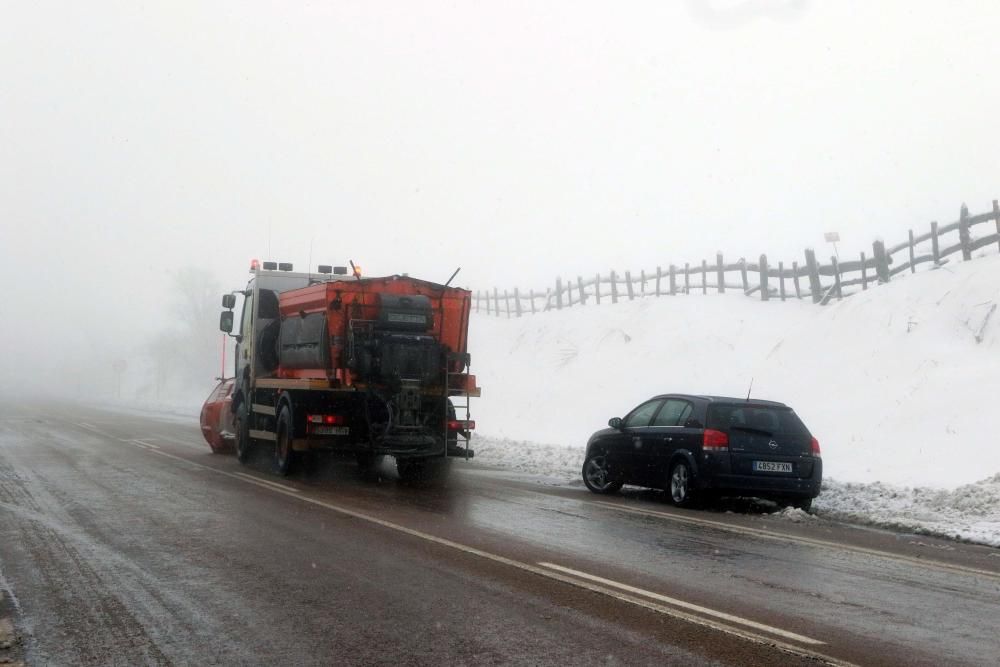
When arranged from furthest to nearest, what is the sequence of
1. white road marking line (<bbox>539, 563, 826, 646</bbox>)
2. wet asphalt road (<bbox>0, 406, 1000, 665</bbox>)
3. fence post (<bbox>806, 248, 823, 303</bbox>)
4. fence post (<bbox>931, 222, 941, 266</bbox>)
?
fence post (<bbox>806, 248, 823, 303</bbox>)
fence post (<bbox>931, 222, 941, 266</bbox>)
white road marking line (<bbox>539, 563, 826, 646</bbox>)
wet asphalt road (<bbox>0, 406, 1000, 665</bbox>)

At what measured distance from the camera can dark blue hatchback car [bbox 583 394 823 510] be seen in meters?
12.1

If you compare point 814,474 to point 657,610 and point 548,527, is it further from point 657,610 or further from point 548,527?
point 657,610

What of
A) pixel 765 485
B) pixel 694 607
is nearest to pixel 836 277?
pixel 765 485

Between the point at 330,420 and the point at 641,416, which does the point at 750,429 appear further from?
the point at 330,420

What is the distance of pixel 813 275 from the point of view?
32594 mm

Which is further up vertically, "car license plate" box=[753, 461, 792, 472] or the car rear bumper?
"car license plate" box=[753, 461, 792, 472]

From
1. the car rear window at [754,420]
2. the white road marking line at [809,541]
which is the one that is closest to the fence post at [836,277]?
the car rear window at [754,420]

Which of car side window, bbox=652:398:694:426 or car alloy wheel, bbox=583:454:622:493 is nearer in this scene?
car side window, bbox=652:398:694:426

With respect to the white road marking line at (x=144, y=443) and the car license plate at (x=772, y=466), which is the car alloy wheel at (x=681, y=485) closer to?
the car license plate at (x=772, y=466)

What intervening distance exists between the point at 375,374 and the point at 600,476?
3737 millimetres

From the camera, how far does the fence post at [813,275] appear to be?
107 feet

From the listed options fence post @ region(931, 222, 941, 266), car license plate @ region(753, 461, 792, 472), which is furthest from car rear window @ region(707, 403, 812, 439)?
fence post @ region(931, 222, 941, 266)

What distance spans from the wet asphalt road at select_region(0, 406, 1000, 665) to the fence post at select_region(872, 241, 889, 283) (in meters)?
19.8

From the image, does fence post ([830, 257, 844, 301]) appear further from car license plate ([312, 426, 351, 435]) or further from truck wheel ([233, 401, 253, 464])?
car license plate ([312, 426, 351, 435])
